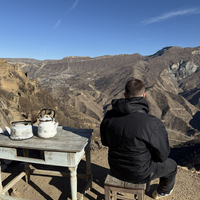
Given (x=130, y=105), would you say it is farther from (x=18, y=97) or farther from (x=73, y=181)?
(x=18, y=97)

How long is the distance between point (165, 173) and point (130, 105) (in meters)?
1.30

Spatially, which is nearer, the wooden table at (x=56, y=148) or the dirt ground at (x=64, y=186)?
the wooden table at (x=56, y=148)

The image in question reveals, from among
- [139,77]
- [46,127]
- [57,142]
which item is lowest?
[57,142]

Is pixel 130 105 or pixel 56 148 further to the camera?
pixel 56 148

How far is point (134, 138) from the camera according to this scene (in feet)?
5.96

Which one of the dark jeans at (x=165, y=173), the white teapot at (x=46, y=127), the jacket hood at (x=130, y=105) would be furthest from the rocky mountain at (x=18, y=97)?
the jacket hood at (x=130, y=105)

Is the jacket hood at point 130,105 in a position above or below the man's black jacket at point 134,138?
above

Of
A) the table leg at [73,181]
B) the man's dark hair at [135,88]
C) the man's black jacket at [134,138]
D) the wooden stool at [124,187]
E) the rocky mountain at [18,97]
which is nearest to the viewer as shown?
the man's black jacket at [134,138]

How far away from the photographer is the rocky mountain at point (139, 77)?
34.5 m

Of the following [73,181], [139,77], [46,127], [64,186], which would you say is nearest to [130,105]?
[46,127]

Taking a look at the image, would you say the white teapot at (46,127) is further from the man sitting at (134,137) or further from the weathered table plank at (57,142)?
the man sitting at (134,137)

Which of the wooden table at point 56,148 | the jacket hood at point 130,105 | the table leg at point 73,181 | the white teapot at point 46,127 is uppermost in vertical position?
the jacket hood at point 130,105

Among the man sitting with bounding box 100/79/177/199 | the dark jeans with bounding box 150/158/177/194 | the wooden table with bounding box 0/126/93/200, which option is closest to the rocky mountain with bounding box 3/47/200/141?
the dark jeans with bounding box 150/158/177/194

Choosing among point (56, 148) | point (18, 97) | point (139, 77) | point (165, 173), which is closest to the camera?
point (56, 148)
